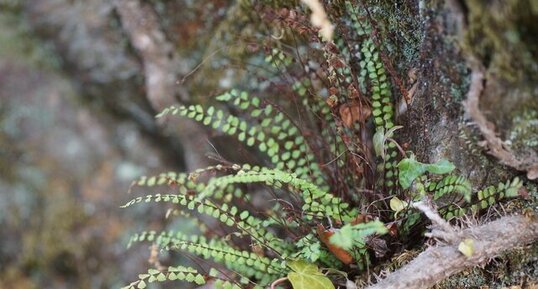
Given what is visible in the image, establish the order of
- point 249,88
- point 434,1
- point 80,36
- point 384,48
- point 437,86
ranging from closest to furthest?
point 434,1
point 437,86
point 384,48
point 249,88
point 80,36

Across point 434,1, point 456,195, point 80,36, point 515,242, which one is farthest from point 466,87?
point 80,36

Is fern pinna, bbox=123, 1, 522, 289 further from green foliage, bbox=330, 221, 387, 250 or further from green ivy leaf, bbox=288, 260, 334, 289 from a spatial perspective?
green foliage, bbox=330, 221, 387, 250

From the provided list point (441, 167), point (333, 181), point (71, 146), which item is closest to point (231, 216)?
point (333, 181)

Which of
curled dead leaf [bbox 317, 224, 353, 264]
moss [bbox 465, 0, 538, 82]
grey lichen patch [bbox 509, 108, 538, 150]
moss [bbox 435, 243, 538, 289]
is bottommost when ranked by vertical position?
moss [bbox 435, 243, 538, 289]

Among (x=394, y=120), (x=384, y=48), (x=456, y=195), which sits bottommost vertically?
(x=456, y=195)

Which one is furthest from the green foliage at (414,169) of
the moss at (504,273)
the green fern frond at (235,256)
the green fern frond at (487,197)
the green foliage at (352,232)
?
the green fern frond at (235,256)

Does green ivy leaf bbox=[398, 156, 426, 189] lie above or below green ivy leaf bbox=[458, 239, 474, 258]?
above

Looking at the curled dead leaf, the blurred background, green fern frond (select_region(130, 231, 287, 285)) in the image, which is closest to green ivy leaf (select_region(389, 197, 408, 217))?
the curled dead leaf

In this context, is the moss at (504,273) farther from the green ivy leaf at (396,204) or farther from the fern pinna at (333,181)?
the green ivy leaf at (396,204)

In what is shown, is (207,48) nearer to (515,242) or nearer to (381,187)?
(381,187)
